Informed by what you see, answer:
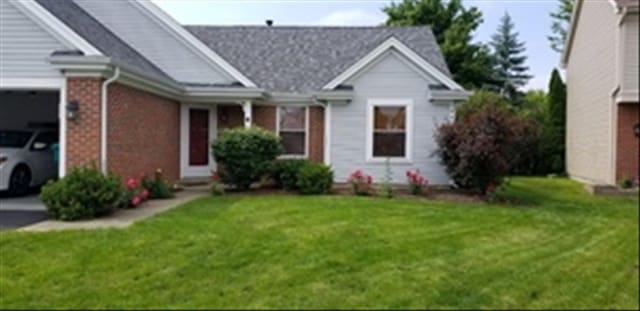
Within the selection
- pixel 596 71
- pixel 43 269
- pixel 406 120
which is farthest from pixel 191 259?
pixel 596 71

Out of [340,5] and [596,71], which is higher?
[340,5]

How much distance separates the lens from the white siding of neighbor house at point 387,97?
16.2m

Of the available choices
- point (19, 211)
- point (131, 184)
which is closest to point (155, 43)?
point (131, 184)

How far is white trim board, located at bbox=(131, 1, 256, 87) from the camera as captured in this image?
16.6 metres

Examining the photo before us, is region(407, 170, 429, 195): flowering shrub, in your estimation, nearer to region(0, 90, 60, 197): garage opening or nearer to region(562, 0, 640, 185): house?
region(562, 0, 640, 185): house

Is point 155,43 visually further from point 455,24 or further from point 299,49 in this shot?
point 455,24

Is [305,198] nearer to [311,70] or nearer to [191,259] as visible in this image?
[191,259]

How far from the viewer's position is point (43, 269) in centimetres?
695

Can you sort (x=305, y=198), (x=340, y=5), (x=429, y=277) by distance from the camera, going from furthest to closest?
(x=340, y=5) < (x=305, y=198) < (x=429, y=277)

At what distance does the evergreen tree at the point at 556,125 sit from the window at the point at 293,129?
11.6 m

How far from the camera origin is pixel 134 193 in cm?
1212

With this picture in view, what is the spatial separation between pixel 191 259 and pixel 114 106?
20.0 feet

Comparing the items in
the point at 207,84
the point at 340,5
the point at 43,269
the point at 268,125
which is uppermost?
the point at 340,5

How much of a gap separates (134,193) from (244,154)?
3133mm
